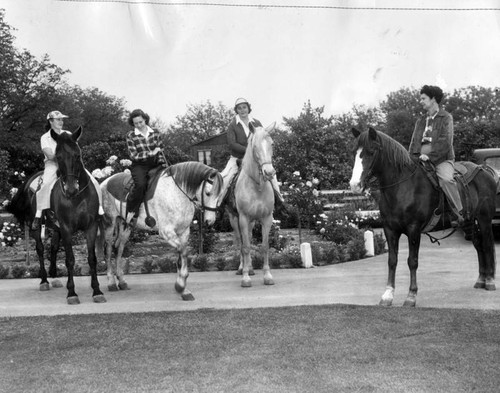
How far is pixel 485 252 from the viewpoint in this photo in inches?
333

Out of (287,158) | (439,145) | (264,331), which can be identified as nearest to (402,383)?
(264,331)

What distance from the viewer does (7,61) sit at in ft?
143

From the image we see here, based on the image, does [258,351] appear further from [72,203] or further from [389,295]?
[72,203]

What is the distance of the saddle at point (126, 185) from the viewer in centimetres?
872

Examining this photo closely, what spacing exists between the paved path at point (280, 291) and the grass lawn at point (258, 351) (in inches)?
26.2

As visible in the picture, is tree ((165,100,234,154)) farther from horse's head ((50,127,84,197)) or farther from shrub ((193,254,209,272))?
horse's head ((50,127,84,197))

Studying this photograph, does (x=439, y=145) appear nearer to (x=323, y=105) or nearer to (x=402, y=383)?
(x=402, y=383)

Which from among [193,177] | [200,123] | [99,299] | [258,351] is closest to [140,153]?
[193,177]

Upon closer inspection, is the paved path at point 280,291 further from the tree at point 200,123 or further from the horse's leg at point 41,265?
the tree at point 200,123

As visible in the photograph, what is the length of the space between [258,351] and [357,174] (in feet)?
8.81

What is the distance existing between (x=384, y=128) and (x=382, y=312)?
6383cm

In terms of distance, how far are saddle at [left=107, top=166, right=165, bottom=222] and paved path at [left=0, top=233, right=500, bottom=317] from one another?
1.46 metres

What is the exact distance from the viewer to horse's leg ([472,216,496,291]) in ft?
27.5

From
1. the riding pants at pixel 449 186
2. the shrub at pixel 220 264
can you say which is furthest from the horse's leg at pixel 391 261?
the shrub at pixel 220 264
